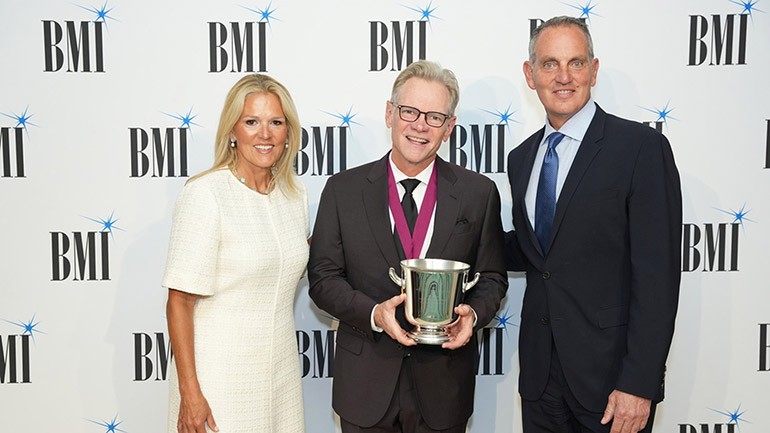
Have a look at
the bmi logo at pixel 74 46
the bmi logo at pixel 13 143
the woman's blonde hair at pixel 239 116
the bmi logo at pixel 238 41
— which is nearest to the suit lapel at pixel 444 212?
the woman's blonde hair at pixel 239 116

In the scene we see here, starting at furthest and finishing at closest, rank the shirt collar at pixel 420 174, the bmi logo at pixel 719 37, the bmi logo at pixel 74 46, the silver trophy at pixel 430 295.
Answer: the bmi logo at pixel 719 37
the bmi logo at pixel 74 46
the shirt collar at pixel 420 174
the silver trophy at pixel 430 295

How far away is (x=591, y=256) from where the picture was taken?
2365 millimetres

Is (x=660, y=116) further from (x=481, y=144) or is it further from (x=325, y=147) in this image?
(x=325, y=147)

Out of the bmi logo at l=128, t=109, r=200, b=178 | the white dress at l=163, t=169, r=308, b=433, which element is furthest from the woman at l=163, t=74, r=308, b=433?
the bmi logo at l=128, t=109, r=200, b=178

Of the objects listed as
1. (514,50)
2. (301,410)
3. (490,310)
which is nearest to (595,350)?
(490,310)

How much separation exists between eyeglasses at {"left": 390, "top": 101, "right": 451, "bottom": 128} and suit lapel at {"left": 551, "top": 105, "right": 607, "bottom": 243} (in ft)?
1.66

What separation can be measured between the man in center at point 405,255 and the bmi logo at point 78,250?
1290 mm

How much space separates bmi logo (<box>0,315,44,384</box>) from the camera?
3262 millimetres

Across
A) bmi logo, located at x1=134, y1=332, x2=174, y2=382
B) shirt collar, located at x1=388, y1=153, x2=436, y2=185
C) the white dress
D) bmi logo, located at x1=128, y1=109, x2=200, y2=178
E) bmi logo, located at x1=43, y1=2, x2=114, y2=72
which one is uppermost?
bmi logo, located at x1=43, y1=2, x2=114, y2=72

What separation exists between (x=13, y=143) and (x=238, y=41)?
1200 millimetres

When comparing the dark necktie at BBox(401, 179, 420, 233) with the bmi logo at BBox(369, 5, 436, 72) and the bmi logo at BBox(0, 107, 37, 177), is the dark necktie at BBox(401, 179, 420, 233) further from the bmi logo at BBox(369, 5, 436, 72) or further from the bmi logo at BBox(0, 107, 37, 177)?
the bmi logo at BBox(0, 107, 37, 177)

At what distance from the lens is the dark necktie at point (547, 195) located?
2.45 metres

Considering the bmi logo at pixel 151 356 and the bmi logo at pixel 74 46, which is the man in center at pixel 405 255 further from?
the bmi logo at pixel 74 46

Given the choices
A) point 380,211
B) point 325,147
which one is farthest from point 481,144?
point 380,211
